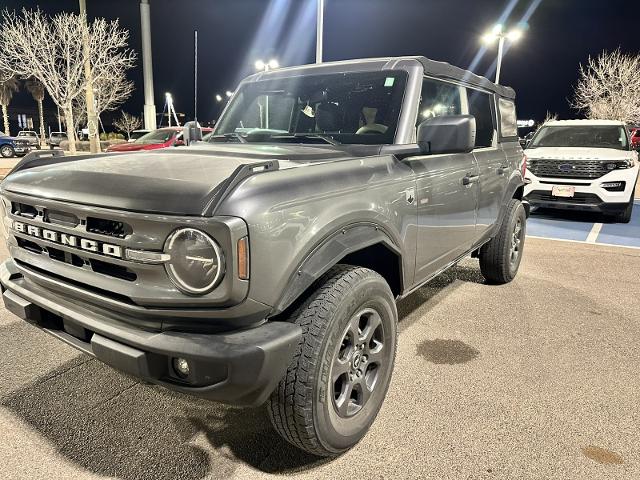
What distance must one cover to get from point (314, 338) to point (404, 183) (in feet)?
3.68

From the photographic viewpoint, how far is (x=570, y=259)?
6.21 m

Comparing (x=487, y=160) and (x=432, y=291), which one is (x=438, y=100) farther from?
(x=432, y=291)

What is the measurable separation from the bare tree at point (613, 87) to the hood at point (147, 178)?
39.3 metres

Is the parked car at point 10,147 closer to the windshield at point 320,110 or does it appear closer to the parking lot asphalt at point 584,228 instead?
the parking lot asphalt at point 584,228

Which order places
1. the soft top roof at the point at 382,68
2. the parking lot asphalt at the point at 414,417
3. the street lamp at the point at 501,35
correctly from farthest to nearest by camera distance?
the street lamp at the point at 501,35
the soft top roof at the point at 382,68
the parking lot asphalt at the point at 414,417

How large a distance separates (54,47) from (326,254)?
27912mm

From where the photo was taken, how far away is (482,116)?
14.1ft

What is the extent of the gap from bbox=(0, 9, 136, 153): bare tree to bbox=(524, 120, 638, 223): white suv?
859 inches

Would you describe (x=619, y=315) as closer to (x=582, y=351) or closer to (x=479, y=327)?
(x=582, y=351)

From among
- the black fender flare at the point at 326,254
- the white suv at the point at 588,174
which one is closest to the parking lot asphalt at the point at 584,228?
the white suv at the point at 588,174

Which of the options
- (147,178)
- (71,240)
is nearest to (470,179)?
(147,178)

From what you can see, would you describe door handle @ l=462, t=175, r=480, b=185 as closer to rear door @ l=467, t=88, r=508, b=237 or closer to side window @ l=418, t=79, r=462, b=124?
rear door @ l=467, t=88, r=508, b=237

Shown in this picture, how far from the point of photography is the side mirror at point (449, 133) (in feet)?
8.73

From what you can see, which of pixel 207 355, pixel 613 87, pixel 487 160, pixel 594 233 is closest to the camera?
pixel 207 355
